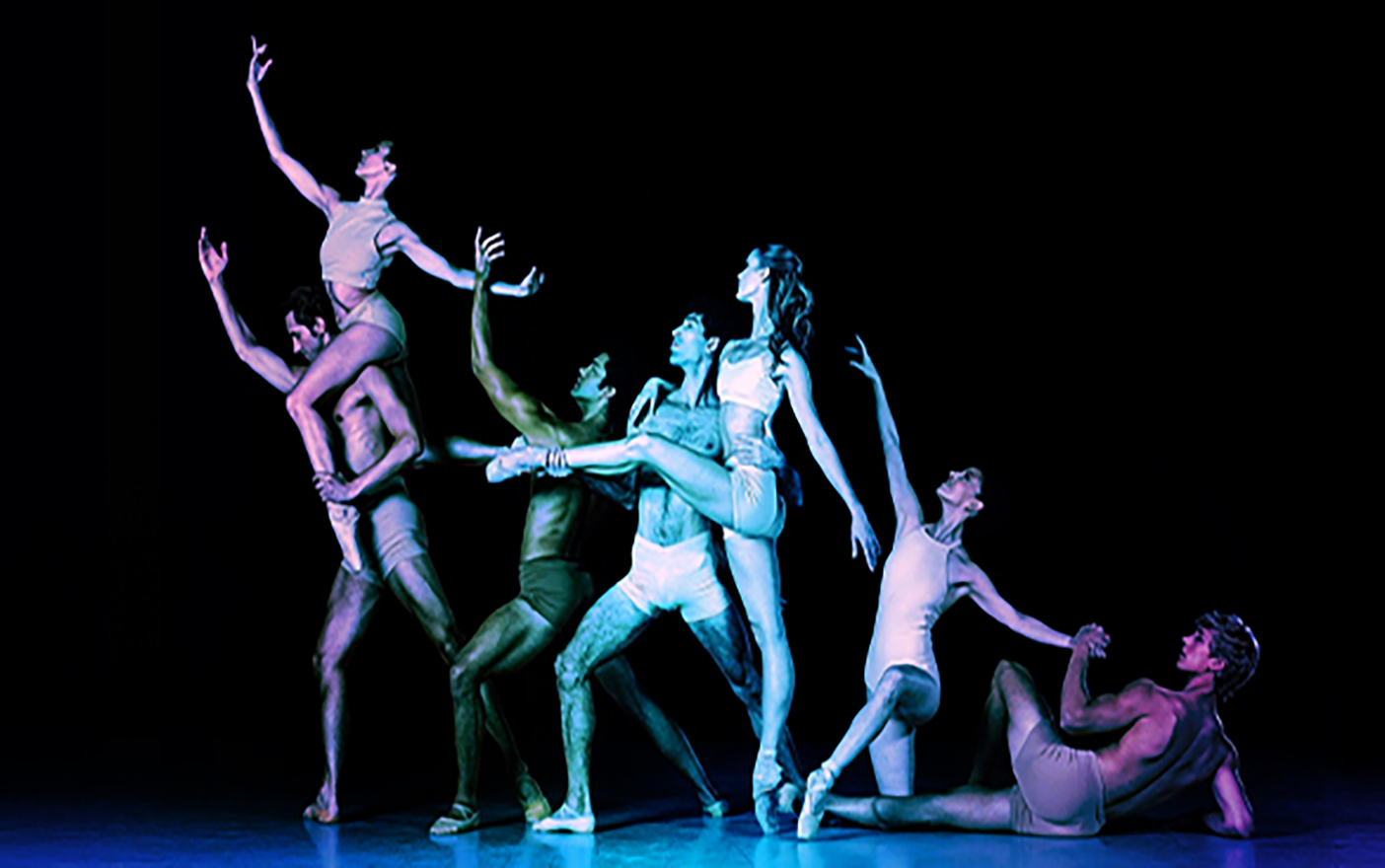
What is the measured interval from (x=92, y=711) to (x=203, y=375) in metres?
1.80

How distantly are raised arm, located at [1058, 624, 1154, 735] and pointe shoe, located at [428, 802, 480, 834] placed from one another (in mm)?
2022

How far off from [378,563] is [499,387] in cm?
77

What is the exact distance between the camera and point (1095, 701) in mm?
5262

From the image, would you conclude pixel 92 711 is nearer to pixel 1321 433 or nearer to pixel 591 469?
pixel 591 469

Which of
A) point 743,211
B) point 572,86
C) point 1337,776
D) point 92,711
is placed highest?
point 572,86

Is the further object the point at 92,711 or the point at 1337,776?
the point at 92,711

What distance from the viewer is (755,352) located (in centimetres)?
529

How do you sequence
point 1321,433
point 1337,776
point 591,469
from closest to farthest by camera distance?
point 591,469 → point 1337,776 → point 1321,433

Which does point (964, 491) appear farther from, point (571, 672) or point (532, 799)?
point (532, 799)

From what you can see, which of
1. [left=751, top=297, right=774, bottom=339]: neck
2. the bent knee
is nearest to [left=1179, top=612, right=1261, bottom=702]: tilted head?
[left=751, top=297, right=774, bottom=339]: neck

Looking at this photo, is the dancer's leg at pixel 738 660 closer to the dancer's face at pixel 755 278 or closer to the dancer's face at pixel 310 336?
the dancer's face at pixel 755 278

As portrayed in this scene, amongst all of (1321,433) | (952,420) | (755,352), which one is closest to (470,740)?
(755,352)

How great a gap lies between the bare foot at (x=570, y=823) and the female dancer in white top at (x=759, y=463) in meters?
0.57

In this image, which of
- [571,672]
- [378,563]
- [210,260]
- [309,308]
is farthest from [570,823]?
[210,260]
